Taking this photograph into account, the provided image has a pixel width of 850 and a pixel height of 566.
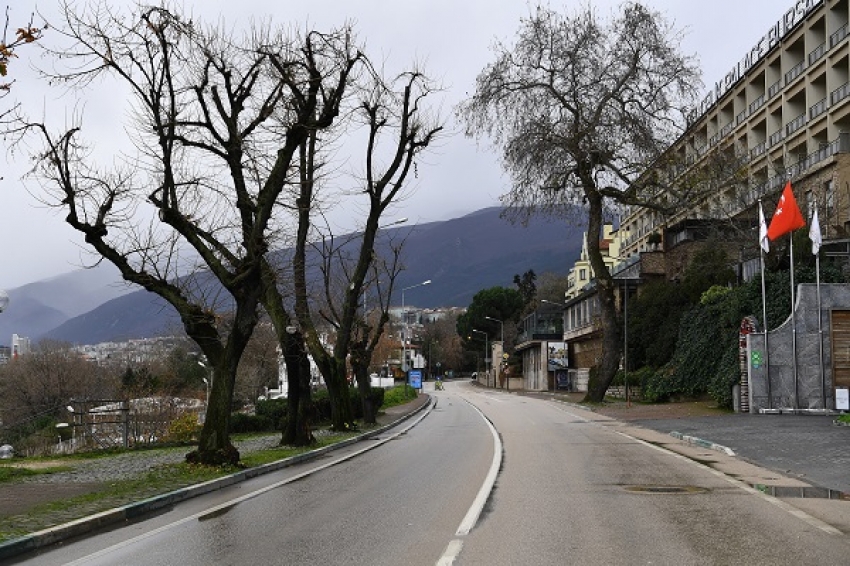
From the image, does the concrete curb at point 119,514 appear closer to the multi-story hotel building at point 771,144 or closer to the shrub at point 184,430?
the shrub at point 184,430

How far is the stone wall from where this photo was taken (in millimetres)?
30047

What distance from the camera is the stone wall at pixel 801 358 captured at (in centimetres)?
3005

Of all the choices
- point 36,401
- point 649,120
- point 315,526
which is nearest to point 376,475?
point 315,526

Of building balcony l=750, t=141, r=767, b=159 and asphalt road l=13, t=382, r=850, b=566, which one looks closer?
asphalt road l=13, t=382, r=850, b=566

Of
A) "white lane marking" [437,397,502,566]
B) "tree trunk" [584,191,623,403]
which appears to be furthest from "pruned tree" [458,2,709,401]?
A: "white lane marking" [437,397,502,566]

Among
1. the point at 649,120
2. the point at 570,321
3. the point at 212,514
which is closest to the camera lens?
the point at 212,514

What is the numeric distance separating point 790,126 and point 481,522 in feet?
163

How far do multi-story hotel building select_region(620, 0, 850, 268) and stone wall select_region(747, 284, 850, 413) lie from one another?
36.3ft

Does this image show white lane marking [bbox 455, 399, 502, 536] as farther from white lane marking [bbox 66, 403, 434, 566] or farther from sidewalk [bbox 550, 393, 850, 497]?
sidewalk [bbox 550, 393, 850, 497]

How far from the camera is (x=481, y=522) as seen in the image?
10156mm

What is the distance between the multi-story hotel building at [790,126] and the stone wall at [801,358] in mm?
11060

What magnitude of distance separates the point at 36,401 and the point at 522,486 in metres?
50.1

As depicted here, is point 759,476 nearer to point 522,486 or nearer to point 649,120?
point 522,486

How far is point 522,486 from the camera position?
1372 cm
